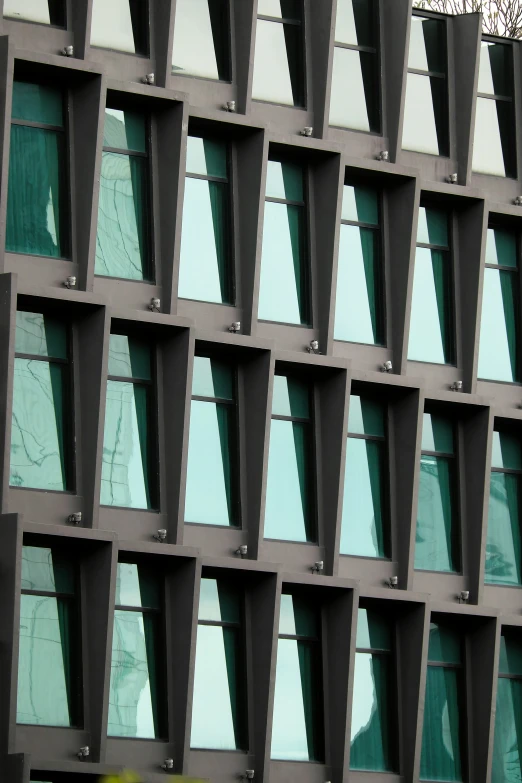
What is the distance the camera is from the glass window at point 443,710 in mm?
34938

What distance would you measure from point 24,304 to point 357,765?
1085cm

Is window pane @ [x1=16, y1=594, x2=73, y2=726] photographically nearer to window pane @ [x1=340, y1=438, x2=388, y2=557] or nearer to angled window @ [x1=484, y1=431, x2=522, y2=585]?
window pane @ [x1=340, y1=438, x2=388, y2=557]

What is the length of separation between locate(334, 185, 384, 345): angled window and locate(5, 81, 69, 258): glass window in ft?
20.1

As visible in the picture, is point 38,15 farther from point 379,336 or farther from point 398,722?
point 398,722

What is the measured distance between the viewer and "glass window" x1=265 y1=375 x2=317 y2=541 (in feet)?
111

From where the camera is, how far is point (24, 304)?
31438 mm

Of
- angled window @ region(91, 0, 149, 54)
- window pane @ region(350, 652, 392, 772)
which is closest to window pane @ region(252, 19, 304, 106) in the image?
angled window @ region(91, 0, 149, 54)

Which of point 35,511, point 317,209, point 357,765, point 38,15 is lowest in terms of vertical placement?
point 357,765

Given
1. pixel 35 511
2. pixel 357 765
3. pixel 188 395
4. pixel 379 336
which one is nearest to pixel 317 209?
pixel 379 336

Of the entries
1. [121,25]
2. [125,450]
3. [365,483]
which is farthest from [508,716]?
[121,25]

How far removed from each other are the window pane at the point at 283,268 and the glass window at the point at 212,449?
1668 millimetres

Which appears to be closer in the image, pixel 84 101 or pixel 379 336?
pixel 84 101

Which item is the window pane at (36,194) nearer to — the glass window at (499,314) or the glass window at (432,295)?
the glass window at (432,295)

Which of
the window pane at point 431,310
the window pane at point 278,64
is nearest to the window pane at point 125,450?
the window pane at point 431,310
